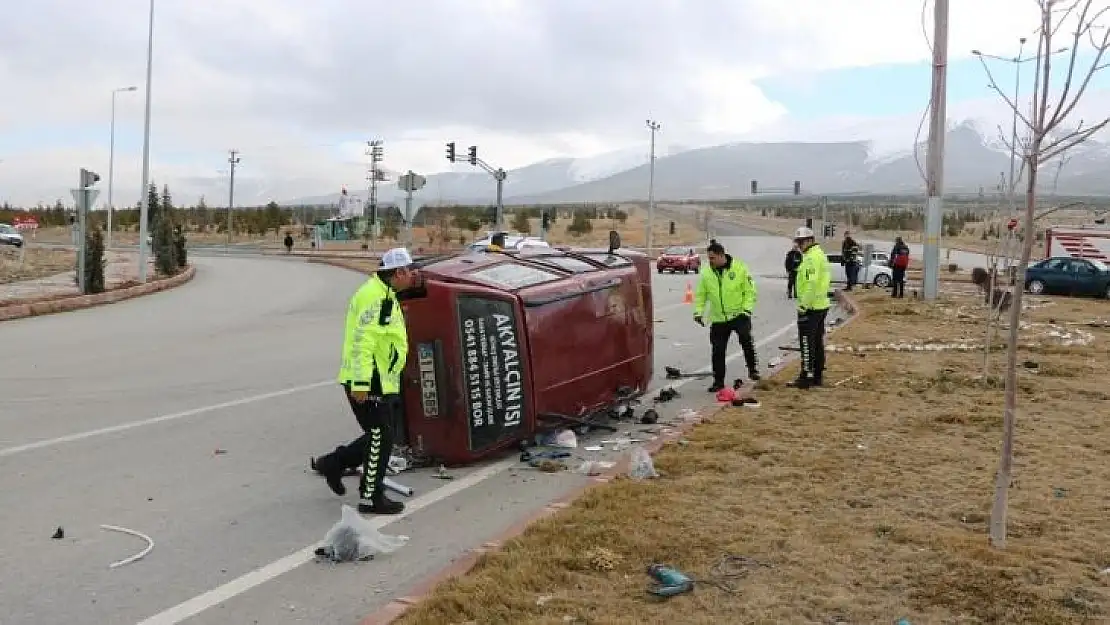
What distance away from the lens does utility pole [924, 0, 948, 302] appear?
22250 millimetres

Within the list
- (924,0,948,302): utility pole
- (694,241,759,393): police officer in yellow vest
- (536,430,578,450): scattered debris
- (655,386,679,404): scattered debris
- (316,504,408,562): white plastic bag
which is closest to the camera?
(316,504,408,562): white plastic bag

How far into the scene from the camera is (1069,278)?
32.3 m

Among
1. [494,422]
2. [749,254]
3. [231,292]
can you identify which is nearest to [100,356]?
[494,422]

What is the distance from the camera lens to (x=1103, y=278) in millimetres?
31906

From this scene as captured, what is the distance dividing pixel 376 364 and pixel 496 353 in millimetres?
1298

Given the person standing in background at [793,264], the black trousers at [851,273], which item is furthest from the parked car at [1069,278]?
the person standing in background at [793,264]

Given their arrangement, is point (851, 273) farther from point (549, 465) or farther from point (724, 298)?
point (549, 465)

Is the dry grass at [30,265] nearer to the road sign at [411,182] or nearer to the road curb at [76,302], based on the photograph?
the road curb at [76,302]

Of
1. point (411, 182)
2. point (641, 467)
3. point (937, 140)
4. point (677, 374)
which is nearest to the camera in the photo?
point (641, 467)

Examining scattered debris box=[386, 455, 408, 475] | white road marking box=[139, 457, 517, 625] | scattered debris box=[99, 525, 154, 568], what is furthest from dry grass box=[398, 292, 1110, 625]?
scattered debris box=[99, 525, 154, 568]

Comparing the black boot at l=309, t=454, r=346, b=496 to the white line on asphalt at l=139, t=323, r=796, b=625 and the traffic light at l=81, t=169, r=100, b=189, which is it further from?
the traffic light at l=81, t=169, r=100, b=189

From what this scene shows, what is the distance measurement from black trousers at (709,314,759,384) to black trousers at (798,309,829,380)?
0.66 m

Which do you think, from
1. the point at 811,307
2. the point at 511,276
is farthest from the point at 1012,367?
the point at 811,307

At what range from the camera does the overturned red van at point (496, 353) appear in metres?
6.88
